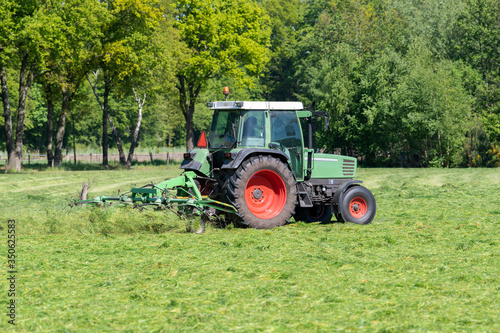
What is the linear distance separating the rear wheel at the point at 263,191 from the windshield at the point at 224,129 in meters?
0.84

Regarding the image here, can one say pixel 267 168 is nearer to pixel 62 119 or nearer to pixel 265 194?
pixel 265 194

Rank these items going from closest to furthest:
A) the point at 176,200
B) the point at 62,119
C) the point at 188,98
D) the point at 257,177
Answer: the point at 176,200 → the point at 257,177 → the point at 62,119 → the point at 188,98

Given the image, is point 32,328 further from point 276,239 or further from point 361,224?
point 361,224

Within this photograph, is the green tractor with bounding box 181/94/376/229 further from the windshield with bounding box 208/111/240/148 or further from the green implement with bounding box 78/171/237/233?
the green implement with bounding box 78/171/237/233

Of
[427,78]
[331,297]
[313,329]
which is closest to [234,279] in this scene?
[331,297]

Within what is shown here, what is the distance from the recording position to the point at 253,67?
4631cm

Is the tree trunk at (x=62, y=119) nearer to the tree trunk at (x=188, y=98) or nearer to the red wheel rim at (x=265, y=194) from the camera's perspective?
the tree trunk at (x=188, y=98)

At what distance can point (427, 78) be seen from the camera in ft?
136

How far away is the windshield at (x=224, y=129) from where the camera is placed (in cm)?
1233

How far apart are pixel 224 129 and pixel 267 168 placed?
53.8 inches

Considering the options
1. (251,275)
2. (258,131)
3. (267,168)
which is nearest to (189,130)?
(258,131)

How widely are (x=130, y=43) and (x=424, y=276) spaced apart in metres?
34.7

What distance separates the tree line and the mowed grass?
23.9m

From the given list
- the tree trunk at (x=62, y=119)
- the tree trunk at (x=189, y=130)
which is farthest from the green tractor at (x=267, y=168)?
the tree trunk at (x=189, y=130)
